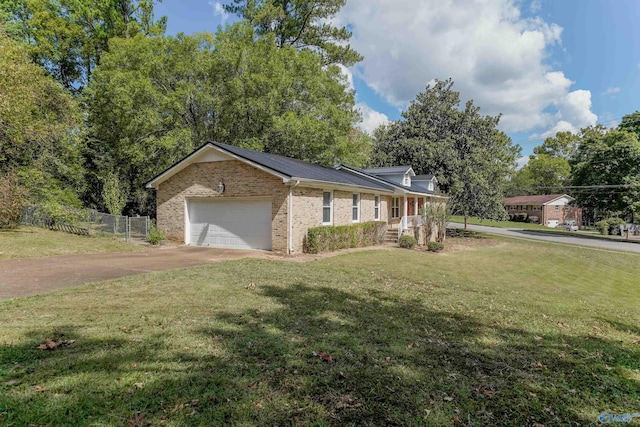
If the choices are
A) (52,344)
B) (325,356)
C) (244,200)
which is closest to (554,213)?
(244,200)

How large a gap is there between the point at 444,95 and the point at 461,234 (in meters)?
11.7

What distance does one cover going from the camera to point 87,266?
9797 mm

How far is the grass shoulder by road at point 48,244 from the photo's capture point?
11828 millimetres

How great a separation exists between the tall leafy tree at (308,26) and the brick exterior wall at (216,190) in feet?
60.7

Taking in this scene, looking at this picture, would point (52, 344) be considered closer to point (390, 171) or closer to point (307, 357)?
point (307, 357)

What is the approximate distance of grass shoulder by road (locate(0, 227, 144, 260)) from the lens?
38.8 ft

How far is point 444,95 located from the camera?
29.2 meters

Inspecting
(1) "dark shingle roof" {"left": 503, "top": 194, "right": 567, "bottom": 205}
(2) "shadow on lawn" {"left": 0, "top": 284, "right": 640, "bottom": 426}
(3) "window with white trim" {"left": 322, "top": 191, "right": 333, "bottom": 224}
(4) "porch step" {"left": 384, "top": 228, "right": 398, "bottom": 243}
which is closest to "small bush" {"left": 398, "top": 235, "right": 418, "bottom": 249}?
(4) "porch step" {"left": 384, "top": 228, "right": 398, "bottom": 243}

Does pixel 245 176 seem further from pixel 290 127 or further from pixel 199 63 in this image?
pixel 199 63

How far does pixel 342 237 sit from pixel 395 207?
978 cm

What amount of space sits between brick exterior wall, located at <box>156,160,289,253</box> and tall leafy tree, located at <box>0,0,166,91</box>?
16536 millimetres

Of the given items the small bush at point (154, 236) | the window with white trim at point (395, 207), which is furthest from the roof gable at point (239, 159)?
the window with white trim at point (395, 207)

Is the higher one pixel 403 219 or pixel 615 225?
pixel 403 219

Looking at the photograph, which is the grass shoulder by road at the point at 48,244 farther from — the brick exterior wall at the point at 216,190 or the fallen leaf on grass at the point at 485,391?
the fallen leaf on grass at the point at 485,391
